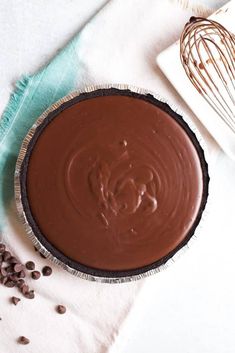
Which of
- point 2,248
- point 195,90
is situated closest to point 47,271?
point 2,248

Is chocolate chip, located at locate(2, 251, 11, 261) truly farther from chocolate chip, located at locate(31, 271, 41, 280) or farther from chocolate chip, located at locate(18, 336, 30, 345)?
chocolate chip, located at locate(18, 336, 30, 345)

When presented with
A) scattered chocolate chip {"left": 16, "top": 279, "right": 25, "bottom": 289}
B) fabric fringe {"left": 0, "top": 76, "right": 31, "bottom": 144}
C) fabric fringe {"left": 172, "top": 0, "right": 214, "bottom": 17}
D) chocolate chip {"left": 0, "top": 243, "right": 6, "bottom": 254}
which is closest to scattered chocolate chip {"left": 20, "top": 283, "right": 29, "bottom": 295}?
scattered chocolate chip {"left": 16, "top": 279, "right": 25, "bottom": 289}

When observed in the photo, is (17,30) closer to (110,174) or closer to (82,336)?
(110,174)

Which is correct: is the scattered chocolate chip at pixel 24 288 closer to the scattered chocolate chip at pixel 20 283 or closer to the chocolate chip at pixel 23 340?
the scattered chocolate chip at pixel 20 283

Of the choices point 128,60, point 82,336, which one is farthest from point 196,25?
point 82,336

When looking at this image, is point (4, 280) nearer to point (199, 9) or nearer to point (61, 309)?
point (61, 309)

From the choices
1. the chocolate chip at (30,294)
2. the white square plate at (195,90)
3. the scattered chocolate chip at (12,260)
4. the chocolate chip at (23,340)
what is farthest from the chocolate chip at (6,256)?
the white square plate at (195,90)
